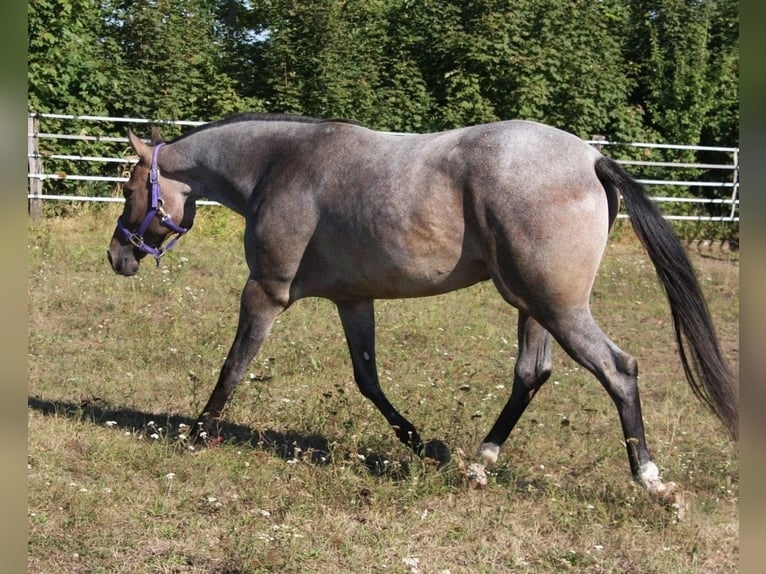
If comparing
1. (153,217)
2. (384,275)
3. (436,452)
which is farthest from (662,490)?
(153,217)

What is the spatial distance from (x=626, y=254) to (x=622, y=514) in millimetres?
9937

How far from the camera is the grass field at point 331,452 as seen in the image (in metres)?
3.92

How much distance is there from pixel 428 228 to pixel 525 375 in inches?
41.9

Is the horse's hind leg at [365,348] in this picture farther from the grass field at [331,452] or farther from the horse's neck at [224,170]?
the horse's neck at [224,170]

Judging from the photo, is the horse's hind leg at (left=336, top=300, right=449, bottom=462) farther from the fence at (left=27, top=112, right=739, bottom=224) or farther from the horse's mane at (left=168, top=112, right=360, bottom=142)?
the fence at (left=27, top=112, right=739, bottom=224)

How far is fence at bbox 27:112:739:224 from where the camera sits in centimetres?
1345

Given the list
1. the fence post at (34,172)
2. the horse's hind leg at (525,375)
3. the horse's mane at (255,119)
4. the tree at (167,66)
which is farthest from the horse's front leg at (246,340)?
the tree at (167,66)

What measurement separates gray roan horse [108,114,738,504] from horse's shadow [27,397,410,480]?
0.87 ft

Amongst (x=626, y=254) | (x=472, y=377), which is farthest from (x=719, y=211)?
(x=472, y=377)

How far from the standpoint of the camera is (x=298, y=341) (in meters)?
7.93

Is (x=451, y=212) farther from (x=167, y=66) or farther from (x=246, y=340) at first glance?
(x=167, y=66)

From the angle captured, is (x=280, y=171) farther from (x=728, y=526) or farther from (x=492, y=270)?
(x=728, y=526)

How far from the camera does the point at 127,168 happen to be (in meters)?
14.6

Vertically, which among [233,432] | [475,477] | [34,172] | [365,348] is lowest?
[233,432]
